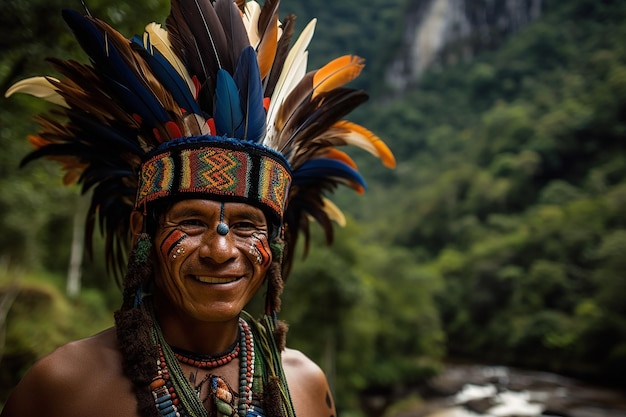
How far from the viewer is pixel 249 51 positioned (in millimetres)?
1932

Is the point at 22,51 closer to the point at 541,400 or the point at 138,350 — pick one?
the point at 138,350

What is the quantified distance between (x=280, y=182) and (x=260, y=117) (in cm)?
27

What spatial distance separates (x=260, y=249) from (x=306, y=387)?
0.75 metres

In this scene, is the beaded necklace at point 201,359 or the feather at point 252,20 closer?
the beaded necklace at point 201,359

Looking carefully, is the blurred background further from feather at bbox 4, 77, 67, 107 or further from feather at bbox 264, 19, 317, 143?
feather at bbox 264, 19, 317, 143

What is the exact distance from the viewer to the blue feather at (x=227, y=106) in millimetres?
1886

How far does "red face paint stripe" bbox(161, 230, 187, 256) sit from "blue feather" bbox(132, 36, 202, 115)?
474 mm

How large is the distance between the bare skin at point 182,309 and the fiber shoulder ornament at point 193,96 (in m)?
0.29

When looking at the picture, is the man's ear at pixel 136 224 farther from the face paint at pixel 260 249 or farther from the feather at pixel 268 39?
the feather at pixel 268 39

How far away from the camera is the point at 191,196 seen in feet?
6.07

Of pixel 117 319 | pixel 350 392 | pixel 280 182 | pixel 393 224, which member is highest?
pixel 393 224

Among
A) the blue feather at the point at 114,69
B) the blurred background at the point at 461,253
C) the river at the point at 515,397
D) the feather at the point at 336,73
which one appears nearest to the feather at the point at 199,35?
the blue feather at the point at 114,69

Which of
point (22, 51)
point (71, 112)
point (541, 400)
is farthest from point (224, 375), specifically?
point (541, 400)

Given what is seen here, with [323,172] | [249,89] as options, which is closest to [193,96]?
[249,89]
